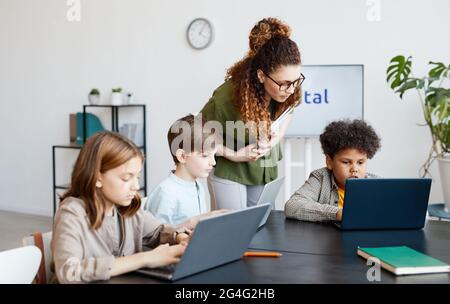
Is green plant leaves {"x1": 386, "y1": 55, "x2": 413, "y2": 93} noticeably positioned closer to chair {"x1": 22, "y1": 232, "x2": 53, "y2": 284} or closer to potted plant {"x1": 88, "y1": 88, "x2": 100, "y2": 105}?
potted plant {"x1": 88, "y1": 88, "x2": 100, "y2": 105}

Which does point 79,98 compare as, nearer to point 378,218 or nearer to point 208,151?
point 208,151

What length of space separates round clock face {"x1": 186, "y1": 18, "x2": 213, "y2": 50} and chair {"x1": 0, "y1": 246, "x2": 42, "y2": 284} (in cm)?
356

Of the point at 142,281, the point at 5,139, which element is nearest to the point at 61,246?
the point at 142,281

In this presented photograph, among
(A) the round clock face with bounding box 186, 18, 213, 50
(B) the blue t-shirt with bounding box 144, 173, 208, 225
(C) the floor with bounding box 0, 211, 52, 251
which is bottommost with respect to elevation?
(C) the floor with bounding box 0, 211, 52, 251

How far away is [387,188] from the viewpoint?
2.14 metres

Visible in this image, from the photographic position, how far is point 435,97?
3.99 m

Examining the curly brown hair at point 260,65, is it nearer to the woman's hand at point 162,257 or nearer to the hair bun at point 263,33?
the hair bun at point 263,33

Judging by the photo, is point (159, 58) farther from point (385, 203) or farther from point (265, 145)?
point (385, 203)

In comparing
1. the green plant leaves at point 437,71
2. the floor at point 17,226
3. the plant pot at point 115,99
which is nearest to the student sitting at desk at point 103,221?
the green plant leaves at point 437,71

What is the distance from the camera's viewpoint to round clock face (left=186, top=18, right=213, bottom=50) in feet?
16.5

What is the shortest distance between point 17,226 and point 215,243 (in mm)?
4318

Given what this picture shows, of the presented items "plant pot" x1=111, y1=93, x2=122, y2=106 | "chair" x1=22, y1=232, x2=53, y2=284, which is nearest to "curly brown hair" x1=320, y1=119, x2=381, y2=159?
"chair" x1=22, y1=232, x2=53, y2=284

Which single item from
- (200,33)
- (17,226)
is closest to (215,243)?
(200,33)

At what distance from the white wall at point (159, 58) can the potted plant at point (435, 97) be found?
0.49ft
